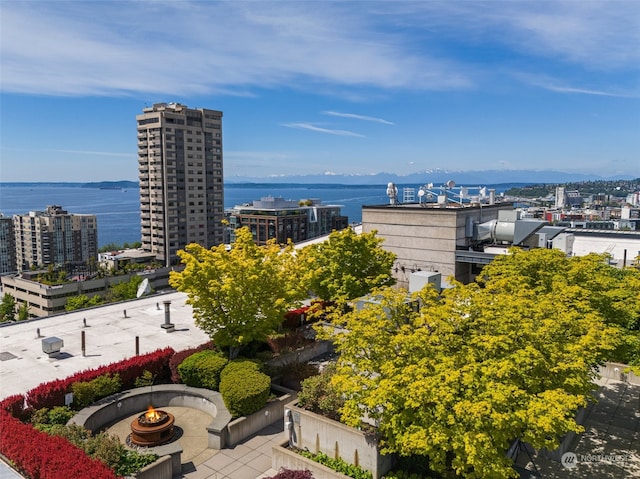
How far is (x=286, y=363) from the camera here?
24609mm

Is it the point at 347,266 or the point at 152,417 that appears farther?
the point at 347,266

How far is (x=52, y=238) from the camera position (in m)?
132

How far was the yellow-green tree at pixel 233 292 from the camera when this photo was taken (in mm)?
22219

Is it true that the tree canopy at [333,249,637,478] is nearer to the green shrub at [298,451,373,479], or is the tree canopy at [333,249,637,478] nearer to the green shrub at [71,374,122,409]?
the green shrub at [298,451,373,479]

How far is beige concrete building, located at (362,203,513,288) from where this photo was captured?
37125mm

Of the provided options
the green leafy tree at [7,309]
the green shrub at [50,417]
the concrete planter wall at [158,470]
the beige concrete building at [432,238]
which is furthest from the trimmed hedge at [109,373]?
the green leafy tree at [7,309]

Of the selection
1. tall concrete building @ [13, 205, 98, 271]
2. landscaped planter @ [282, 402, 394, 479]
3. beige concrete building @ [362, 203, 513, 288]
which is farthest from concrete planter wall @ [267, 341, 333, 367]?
tall concrete building @ [13, 205, 98, 271]

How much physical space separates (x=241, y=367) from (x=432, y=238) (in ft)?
72.3

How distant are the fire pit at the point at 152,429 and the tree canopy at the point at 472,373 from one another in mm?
7387

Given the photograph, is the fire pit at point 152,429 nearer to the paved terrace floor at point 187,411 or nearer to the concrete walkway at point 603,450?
the paved terrace floor at point 187,411

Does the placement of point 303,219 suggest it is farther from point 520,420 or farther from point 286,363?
point 520,420

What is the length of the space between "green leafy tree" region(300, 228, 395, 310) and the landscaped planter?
12595mm

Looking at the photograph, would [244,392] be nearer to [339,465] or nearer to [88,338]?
[339,465]

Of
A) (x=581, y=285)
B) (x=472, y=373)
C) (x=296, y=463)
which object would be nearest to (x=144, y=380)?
(x=296, y=463)
